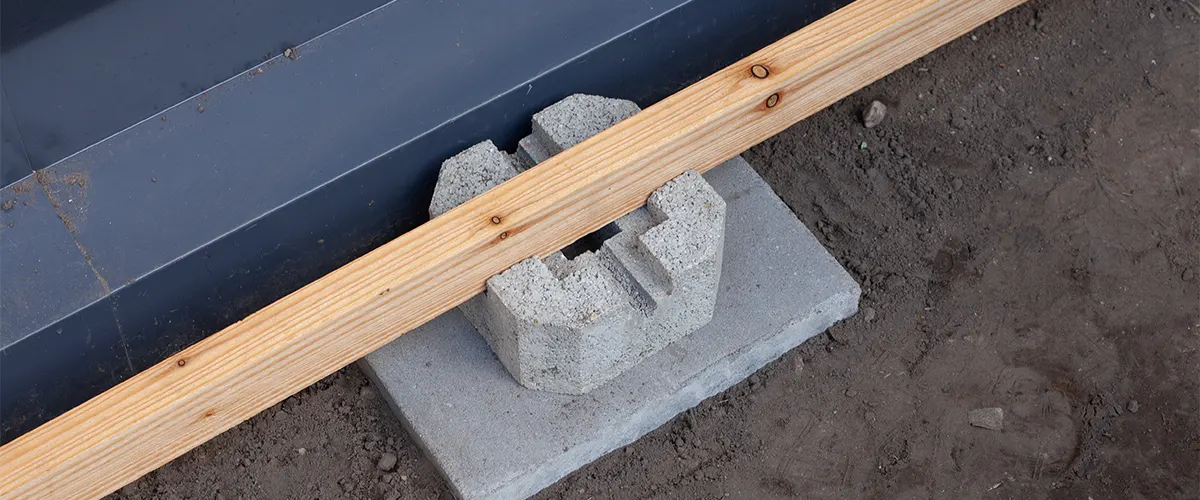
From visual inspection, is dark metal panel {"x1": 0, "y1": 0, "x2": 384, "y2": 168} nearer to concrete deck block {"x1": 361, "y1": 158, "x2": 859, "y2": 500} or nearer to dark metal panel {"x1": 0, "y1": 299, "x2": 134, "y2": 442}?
dark metal panel {"x1": 0, "y1": 299, "x2": 134, "y2": 442}

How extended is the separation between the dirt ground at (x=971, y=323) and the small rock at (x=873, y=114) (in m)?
0.06

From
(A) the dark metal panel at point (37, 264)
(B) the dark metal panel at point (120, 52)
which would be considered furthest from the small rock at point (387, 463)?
(B) the dark metal panel at point (120, 52)

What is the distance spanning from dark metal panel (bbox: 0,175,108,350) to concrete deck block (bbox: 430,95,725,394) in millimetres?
972

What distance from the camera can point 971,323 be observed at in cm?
437

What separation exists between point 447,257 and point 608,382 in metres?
0.75

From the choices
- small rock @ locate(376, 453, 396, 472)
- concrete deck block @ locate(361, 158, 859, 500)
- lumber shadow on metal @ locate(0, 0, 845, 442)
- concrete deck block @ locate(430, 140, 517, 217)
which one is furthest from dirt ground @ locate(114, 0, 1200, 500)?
concrete deck block @ locate(430, 140, 517, 217)

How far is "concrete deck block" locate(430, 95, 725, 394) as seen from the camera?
3.68m

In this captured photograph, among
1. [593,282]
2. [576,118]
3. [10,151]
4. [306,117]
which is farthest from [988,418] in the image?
[10,151]

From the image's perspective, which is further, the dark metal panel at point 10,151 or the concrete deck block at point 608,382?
the concrete deck block at point 608,382

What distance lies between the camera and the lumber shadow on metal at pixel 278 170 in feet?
11.4

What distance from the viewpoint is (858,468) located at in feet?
13.4

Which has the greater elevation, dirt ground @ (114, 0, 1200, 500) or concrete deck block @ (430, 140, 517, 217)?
concrete deck block @ (430, 140, 517, 217)

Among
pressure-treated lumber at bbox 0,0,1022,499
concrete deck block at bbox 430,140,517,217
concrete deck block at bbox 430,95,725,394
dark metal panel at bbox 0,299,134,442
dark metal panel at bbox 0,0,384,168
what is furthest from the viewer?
concrete deck block at bbox 430,140,517,217

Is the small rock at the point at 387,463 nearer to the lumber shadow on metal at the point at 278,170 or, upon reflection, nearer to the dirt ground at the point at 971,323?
the dirt ground at the point at 971,323
